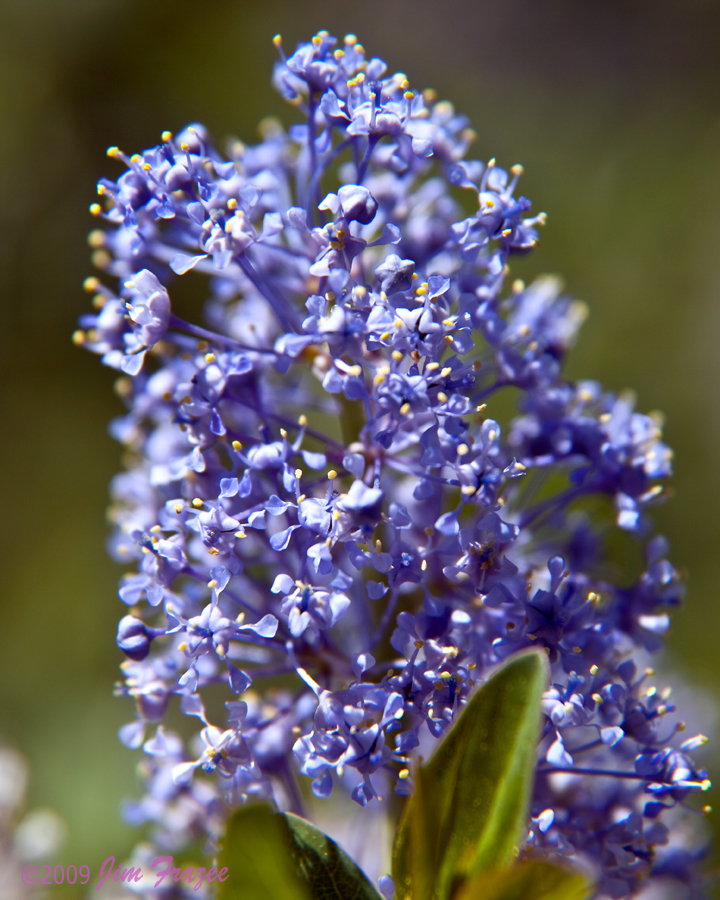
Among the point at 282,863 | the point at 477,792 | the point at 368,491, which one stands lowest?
the point at 282,863

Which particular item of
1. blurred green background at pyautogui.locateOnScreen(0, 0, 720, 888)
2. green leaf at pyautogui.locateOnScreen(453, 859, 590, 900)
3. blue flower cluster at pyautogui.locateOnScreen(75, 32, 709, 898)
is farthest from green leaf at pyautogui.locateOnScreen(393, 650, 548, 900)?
blurred green background at pyautogui.locateOnScreen(0, 0, 720, 888)

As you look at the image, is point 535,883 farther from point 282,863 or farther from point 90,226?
point 90,226

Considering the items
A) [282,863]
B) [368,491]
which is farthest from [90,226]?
[282,863]

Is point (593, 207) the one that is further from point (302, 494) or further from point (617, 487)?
point (302, 494)

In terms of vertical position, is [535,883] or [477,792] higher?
[477,792]

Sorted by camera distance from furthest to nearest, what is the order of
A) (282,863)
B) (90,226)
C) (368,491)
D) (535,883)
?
1. (90,226)
2. (368,491)
3. (282,863)
4. (535,883)

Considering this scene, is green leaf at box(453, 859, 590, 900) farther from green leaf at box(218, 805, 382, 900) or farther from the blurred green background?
the blurred green background

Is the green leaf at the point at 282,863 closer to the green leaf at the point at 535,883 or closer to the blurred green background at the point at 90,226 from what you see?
the green leaf at the point at 535,883
